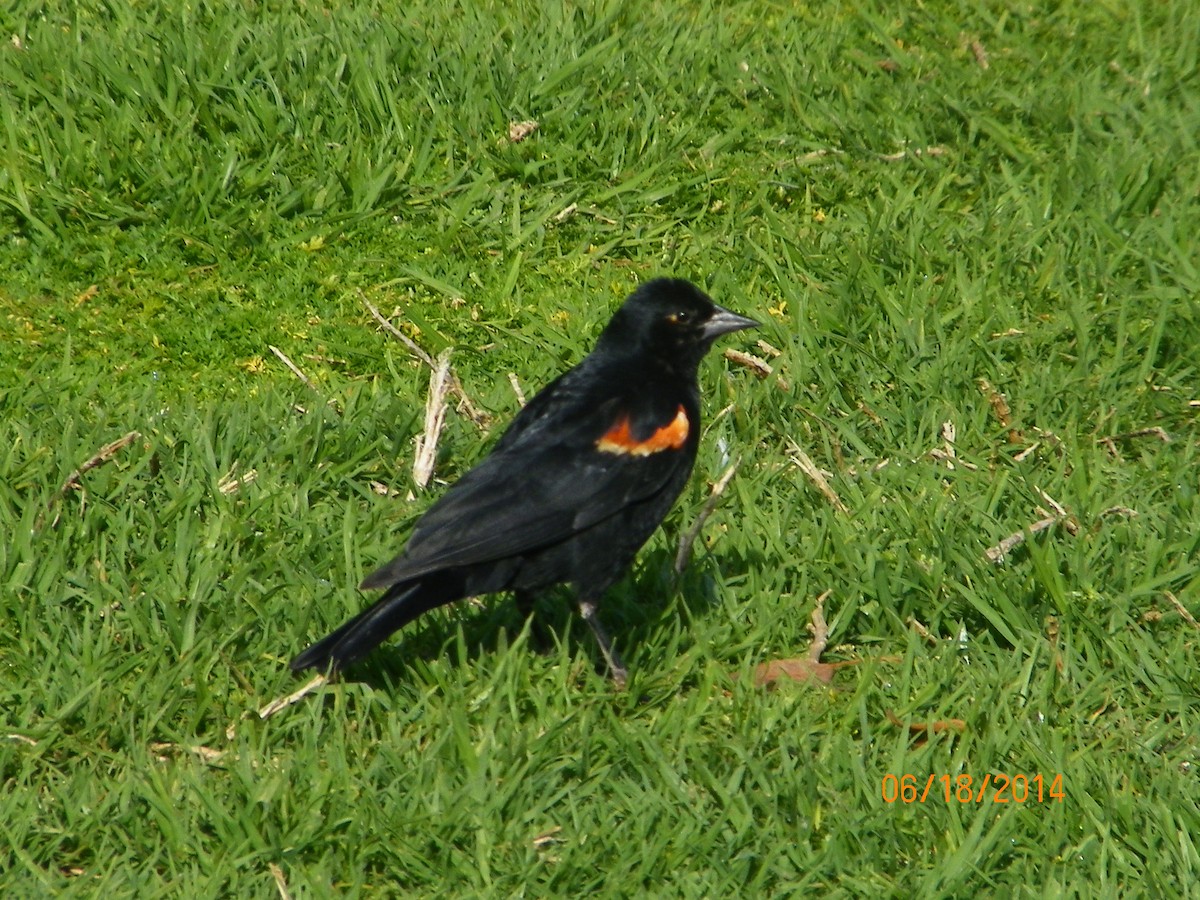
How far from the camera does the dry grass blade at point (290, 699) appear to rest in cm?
435

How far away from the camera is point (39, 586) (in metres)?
4.73

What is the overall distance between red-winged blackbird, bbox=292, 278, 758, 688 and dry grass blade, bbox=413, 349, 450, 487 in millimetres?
464

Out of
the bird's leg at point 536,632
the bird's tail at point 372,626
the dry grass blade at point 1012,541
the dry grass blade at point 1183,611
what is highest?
the bird's tail at point 372,626

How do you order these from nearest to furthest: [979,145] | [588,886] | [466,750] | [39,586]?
[588,886] → [466,750] → [39,586] → [979,145]

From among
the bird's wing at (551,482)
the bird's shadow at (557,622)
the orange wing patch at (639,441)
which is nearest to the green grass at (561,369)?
the bird's shadow at (557,622)

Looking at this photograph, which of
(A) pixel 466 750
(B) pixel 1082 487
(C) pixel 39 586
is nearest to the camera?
(A) pixel 466 750

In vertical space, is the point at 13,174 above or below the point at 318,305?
above

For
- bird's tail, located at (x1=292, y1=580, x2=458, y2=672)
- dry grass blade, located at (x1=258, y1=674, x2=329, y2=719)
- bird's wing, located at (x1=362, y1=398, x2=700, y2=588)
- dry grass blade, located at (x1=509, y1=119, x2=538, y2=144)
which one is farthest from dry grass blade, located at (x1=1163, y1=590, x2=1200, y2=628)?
dry grass blade, located at (x1=509, y1=119, x2=538, y2=144)

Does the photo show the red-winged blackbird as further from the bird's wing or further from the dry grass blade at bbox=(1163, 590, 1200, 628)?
the dry grass blade at bbox=(1163, 590, 1200, 628)

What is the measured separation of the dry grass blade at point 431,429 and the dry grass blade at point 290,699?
45.2 inches

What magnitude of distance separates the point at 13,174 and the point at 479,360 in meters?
2.04

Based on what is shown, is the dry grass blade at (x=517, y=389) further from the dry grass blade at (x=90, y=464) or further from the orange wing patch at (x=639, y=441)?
the dry grass blade at (x=90, y=464)

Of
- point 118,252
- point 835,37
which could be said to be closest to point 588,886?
point 118,252

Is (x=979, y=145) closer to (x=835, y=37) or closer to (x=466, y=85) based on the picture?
(x=835, y=37)
